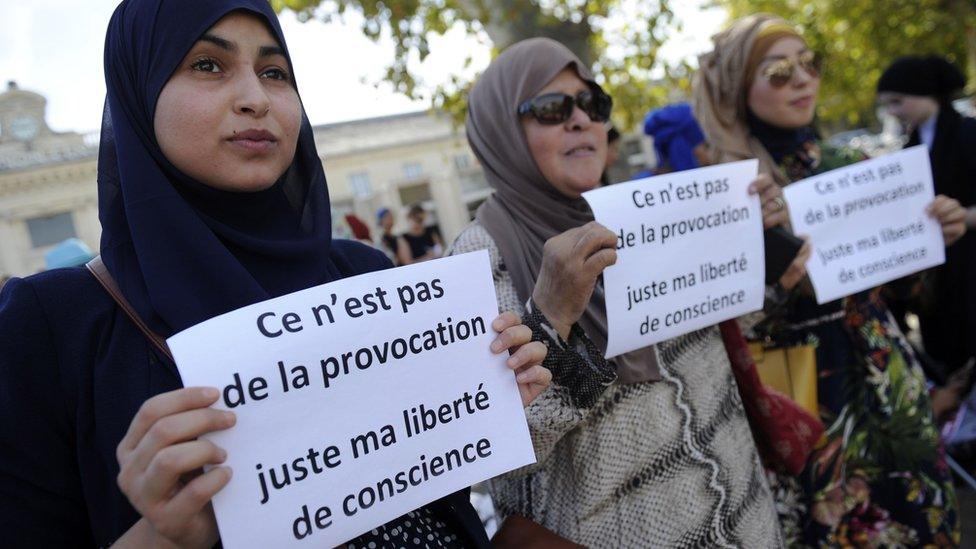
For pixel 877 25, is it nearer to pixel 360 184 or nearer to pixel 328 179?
pixel 360 184

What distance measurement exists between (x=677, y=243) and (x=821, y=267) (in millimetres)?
860

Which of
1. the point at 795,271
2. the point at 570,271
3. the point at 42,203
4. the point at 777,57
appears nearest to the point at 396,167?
the point at 42,203

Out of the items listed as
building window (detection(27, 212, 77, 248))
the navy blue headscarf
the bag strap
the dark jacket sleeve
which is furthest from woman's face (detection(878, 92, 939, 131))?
building window (detection(27, 212, 77, 248))

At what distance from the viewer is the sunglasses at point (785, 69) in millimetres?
2729

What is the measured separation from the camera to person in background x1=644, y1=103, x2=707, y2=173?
3412 millimetres

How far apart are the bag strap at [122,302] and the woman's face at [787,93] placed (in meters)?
2.44

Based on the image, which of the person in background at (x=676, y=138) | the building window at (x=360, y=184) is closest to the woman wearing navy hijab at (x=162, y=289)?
the person in background at (x=676, y=138)

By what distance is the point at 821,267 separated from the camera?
8.07ft

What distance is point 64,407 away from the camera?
1143 mm

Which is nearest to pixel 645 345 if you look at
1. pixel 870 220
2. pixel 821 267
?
pixel 821 267

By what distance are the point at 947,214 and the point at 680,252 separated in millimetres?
1524

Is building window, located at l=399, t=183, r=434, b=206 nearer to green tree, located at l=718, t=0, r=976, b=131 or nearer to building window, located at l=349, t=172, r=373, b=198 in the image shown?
building window, located at l=349, t=172, r=373, b=198

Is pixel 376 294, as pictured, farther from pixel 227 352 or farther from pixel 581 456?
pixel 581 456

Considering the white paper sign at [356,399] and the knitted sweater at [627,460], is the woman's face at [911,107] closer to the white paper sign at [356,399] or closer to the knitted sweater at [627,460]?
the knitted sweater at [627,460]
